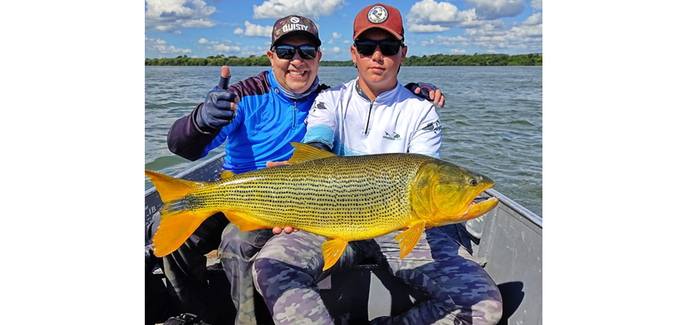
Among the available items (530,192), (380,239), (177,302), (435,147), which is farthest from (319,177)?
(530,192)

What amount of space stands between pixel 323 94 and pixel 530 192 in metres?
9.60

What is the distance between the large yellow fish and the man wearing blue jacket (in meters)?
0.50

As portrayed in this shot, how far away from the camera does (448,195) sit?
2857 mm

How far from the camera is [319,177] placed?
9.95 ft

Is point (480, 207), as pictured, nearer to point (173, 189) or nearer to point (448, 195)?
point (448, 195)

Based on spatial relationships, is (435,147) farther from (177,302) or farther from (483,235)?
(177,302)

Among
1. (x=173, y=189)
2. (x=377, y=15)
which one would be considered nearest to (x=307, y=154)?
(x=173, y=189)

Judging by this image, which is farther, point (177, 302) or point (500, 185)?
point (500, 185)

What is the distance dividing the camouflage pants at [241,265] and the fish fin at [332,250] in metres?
0.69

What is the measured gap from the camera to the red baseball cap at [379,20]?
12.3ft

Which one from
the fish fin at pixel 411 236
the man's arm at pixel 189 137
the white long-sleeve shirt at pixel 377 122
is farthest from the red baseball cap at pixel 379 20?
the fish fin at pixel 411 236

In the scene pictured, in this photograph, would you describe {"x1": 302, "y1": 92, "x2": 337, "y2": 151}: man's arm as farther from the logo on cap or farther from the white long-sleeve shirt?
the logo on cap

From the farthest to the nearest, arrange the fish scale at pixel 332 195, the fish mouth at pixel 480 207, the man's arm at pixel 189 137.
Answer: the man's arm at pixel 189 137
the fish scale at pixel 332 195
the fish mouth at pixel 480 207

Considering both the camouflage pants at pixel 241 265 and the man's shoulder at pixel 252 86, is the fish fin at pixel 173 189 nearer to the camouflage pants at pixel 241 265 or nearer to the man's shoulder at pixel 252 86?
the camouflage pants at pixel 241 265
